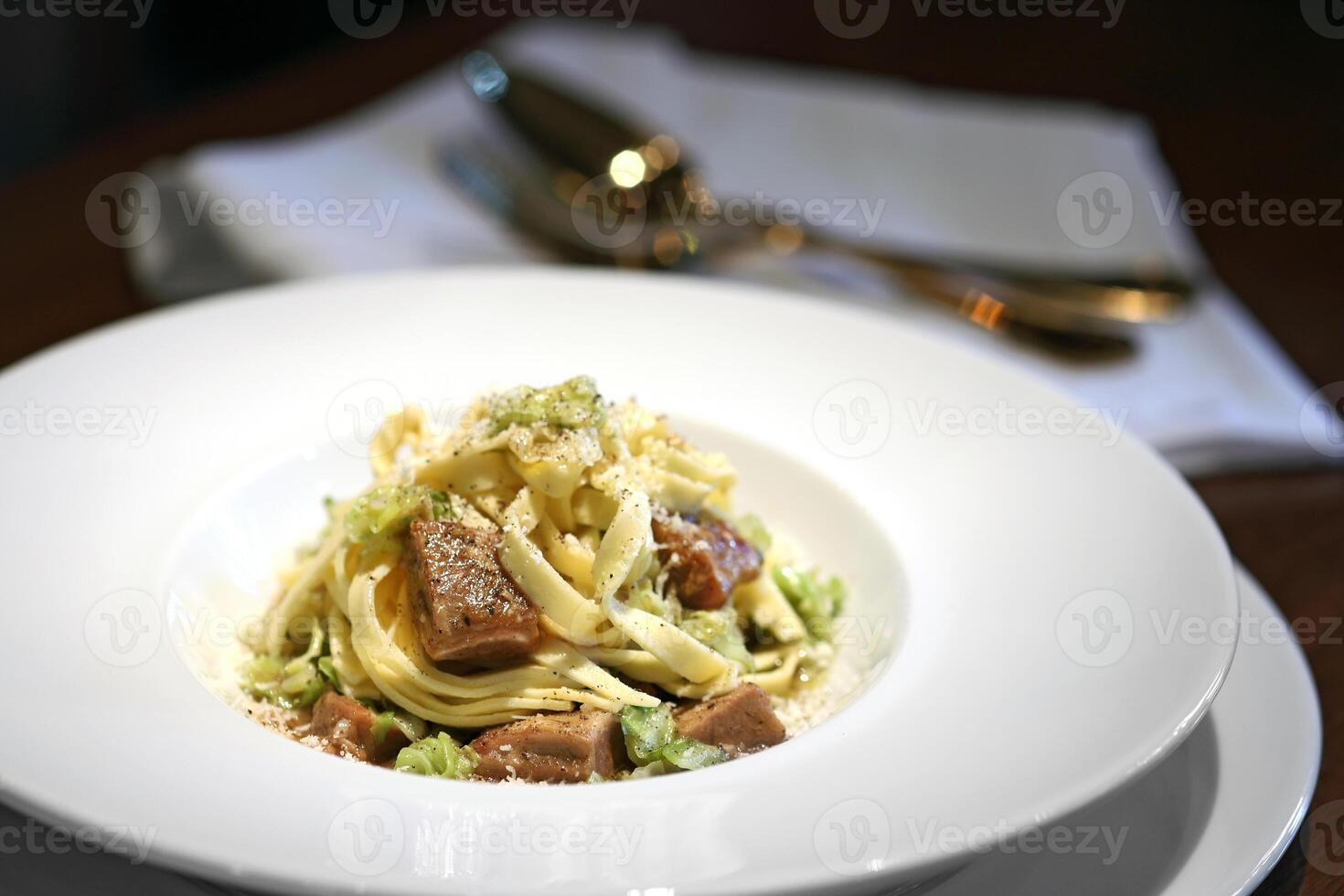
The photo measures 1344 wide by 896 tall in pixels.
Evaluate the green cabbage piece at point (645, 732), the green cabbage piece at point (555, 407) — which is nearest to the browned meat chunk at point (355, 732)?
the green cabbage piece at point (645, 732)

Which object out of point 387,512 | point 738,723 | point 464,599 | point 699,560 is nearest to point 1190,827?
point 738,723

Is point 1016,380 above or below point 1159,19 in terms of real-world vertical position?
above

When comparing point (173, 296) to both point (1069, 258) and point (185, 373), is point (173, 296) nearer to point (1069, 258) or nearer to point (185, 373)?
point (185, 373)

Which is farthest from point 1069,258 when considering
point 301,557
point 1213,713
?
point 301,557

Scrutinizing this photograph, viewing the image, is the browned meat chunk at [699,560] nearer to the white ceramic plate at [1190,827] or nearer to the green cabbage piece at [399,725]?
the green cabbage piece at [399,725]

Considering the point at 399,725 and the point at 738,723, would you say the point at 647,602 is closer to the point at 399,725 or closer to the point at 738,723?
the point at 738,723

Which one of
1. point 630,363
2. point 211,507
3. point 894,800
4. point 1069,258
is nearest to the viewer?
point 894,800

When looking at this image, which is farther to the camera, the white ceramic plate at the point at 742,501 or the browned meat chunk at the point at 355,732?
the browned meat chunk at the point at 355,732
